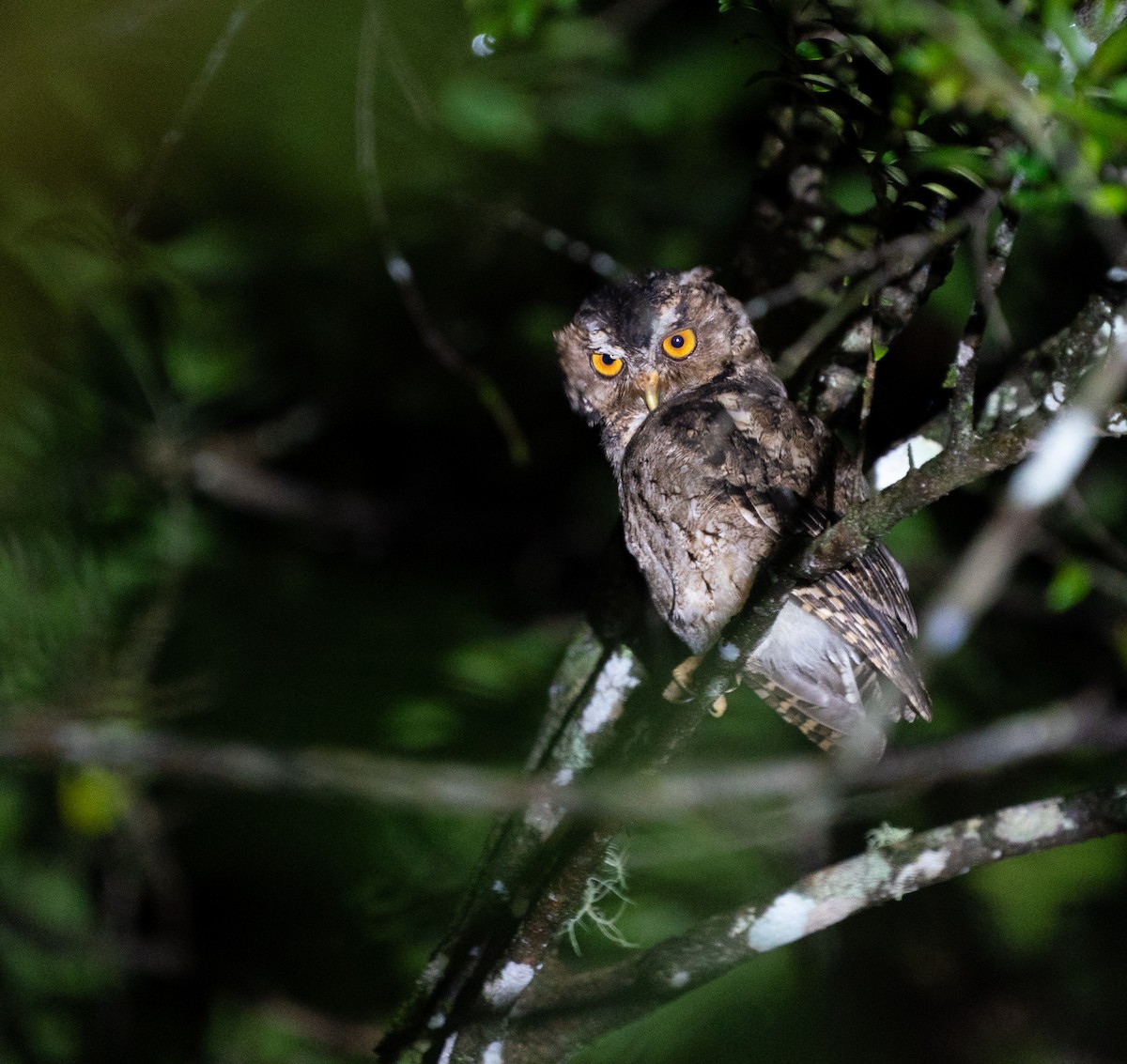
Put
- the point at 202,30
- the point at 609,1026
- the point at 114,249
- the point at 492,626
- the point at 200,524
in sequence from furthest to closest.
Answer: the point at 200,524
the point at 492,626
the point at 202,30
the point at 114,249
the point at 609,1026

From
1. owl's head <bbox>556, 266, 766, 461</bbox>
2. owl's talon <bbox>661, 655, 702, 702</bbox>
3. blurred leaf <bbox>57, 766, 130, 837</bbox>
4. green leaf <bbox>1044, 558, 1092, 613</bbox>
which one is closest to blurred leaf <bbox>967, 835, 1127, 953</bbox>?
green leaf <bbox>1044, 558, 1092, 613</bbox>

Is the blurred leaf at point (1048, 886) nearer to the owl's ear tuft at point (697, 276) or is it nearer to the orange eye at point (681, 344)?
the orange eye at point (681, 344)

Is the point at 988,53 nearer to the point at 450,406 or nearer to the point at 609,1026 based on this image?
the point at 609,1026

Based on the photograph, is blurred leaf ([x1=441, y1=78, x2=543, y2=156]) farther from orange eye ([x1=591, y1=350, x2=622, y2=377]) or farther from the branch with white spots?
the branch with white spots

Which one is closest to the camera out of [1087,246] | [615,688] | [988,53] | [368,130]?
[988,53]

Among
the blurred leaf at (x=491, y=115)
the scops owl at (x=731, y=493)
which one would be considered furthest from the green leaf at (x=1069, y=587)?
the blurred leaf at (x=491, y=115)

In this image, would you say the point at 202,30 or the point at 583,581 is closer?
the point at 202,30

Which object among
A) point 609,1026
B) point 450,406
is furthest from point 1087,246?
point 609,1026

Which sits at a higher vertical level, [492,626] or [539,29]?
[539,29]
